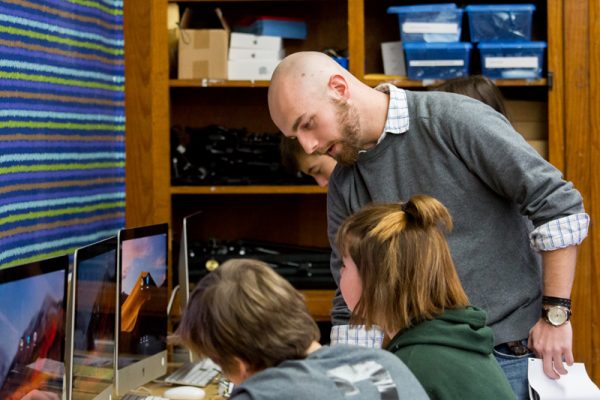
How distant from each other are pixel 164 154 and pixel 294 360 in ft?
8.36

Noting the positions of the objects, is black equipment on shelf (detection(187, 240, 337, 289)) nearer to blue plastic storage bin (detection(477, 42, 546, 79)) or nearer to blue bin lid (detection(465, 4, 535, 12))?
blue plastic storage bin (detection(477, 42, 546, 79))

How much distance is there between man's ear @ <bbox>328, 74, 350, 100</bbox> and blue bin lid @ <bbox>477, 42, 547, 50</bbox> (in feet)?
5.47

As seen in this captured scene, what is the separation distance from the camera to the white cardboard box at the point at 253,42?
392 cm

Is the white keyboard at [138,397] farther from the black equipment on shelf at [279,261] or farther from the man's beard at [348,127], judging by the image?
the black equipment on shelf at [279,261]

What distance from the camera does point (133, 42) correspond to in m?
3.88

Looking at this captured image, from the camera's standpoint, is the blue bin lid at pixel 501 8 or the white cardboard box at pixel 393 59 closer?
the blue bin lid at pixel 501 8

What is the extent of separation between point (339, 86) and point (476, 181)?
1.28ft

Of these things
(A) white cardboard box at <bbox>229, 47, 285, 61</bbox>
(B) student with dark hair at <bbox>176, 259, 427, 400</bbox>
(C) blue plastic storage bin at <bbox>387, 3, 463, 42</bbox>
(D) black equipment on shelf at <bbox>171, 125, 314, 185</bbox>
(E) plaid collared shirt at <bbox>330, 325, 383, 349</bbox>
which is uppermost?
(C) blue plastic storage bin at <bbox>387, 3, 463, 42</bbox>

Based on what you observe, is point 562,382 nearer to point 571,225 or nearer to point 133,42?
point 571,225

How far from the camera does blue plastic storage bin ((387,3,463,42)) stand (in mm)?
3854

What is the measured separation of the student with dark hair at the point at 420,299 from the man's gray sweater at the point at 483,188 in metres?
0.34

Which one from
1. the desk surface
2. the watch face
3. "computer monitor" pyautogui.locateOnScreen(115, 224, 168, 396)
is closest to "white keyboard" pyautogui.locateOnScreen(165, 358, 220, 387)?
the desk surface

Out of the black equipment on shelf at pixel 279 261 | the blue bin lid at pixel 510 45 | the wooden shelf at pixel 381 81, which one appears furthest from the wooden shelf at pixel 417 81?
the black equipment on shelf at pixel 279 261

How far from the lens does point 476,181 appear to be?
2.26 meters
